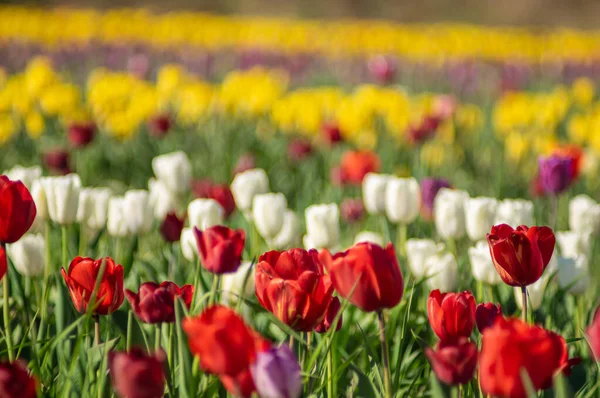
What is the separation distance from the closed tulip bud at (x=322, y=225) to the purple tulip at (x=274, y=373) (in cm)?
99

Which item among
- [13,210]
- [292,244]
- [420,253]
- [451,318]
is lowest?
[292,244]

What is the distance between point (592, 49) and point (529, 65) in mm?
2168

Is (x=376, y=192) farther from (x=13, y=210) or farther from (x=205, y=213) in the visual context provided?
(x=13, y=210)

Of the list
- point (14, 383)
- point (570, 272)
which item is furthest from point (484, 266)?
point (14, 383)

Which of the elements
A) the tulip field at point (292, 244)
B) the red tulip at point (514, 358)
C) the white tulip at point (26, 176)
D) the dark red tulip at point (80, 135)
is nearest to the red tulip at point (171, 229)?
the tulip field at point (292, 244)

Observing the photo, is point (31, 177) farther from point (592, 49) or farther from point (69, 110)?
point (592, 49)

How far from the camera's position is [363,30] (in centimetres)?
1163

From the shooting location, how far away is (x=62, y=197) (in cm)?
185

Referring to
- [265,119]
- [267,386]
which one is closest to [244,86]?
[265,119]

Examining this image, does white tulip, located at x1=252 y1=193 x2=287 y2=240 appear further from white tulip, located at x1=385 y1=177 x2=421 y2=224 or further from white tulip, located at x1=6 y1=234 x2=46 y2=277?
white tulip, located at x1=6 y1=234 x2=46 y2=277

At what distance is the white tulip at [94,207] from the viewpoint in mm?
2133

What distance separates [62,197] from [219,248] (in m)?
0.61

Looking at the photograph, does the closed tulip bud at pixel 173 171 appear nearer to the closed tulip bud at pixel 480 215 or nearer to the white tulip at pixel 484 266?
the closed tulip bud at pixel 480 215

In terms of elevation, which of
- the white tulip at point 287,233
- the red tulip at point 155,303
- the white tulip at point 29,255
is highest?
the red tulip at point 155,303
